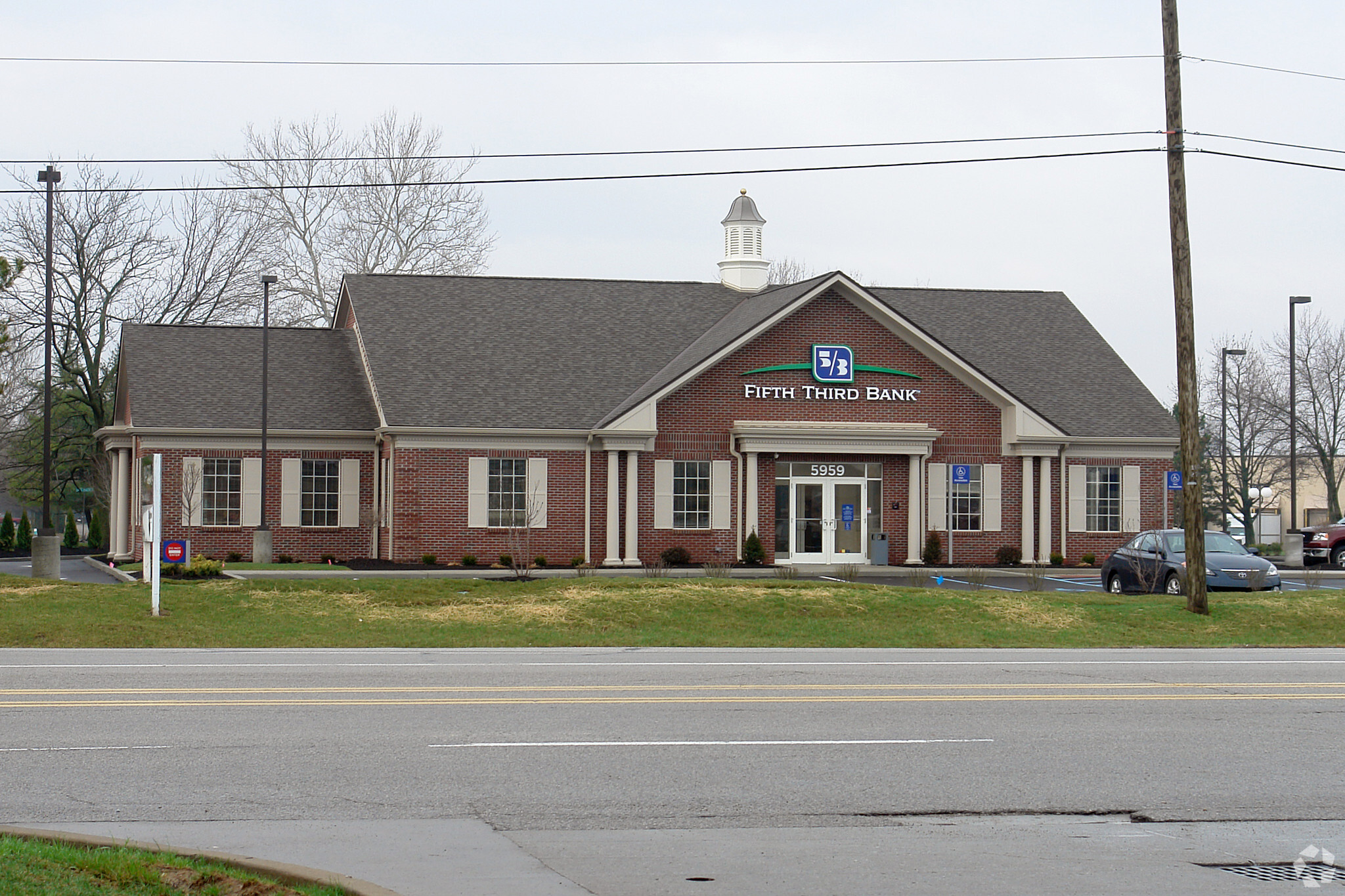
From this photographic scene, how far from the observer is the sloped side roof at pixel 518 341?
3419 centimetres

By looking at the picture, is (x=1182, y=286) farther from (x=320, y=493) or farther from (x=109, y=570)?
(x=109, y=570)

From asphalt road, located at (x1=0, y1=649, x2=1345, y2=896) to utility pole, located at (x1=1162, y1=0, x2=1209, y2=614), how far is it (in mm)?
6423

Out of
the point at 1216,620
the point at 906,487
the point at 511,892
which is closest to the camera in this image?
the point at 511,892

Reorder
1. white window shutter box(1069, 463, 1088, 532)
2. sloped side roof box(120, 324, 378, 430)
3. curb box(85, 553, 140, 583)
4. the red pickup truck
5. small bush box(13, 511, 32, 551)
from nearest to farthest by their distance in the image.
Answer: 1. curb box(85, 553, 140, 583)
2. sloped side roof box(120, 324, 378, 430)
3. white window shutter box(1069, 463, 1088, 532)
4. the red pickup truck
5. small bush box(13, 511, 32, 551)

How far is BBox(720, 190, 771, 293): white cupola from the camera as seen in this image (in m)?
41.2

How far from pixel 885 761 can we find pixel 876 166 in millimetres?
17615

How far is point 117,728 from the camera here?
10914 mm

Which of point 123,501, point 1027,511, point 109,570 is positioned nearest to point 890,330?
point 1027,511

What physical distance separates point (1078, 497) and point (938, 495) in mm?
3921

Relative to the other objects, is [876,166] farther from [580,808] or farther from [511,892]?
[511,892]

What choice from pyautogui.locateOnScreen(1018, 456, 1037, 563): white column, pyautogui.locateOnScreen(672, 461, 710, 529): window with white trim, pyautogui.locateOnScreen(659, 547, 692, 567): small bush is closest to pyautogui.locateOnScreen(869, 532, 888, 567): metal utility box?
pyautogui.locateOnScreen(1018, 456, 1037, 563): white column

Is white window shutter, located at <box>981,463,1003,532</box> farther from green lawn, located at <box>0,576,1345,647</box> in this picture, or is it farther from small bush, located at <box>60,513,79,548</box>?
small bush, located at <box>60,513,79,548</box>

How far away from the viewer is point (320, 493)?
35.2m

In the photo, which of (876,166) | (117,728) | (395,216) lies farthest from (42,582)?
(395,216)
